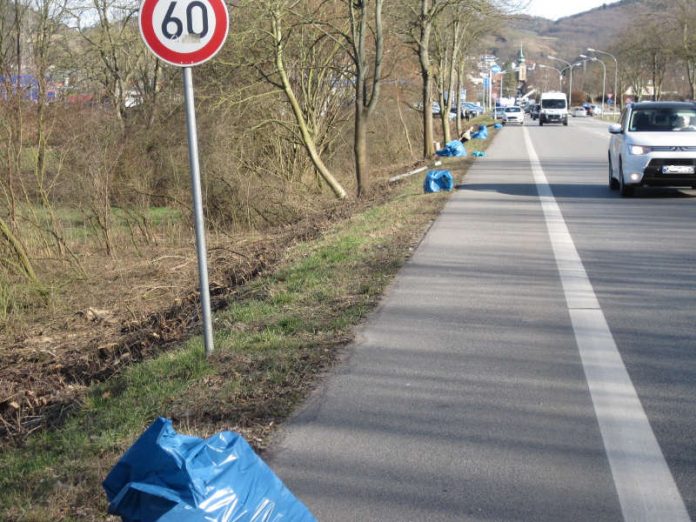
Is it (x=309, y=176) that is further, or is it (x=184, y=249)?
(x=309, y=176)

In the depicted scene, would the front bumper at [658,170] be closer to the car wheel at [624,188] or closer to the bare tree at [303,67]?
the car wheel at [624,188]

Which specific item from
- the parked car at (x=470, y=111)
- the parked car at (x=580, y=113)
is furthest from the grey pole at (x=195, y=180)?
the parked car at (x=580, y=113)

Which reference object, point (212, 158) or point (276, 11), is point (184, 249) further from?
point (276, 11)

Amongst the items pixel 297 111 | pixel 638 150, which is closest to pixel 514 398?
pixel 638 150

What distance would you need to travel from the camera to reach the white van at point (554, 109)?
226ft

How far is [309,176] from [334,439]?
68.2 feet

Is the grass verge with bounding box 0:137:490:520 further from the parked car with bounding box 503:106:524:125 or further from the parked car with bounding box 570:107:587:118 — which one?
the parked car with bounding box 570:107:587:118

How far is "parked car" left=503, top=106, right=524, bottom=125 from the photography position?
73.6m

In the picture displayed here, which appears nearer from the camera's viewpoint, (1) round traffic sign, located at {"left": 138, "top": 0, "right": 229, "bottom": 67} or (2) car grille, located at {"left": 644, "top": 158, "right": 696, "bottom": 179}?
(1) round traffic sign, located at {"left": 138, "top": 0, "right": 229, "bottom": 67}

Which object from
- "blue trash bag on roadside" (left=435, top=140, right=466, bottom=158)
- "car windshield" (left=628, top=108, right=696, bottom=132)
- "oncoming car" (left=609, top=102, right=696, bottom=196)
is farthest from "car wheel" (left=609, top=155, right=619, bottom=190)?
"blue trash bag on roadside" (left=435, top=140, right=466, bottom=158)

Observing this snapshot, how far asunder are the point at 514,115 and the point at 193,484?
73.7 m

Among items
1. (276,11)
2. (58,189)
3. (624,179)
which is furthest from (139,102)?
(624,179)

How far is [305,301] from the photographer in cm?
830

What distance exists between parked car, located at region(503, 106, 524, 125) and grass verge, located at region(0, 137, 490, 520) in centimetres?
6606
